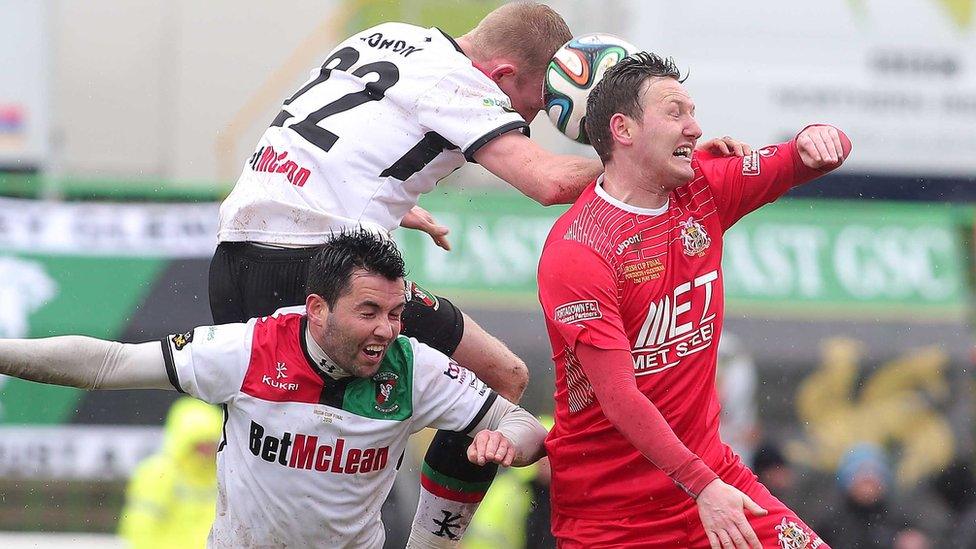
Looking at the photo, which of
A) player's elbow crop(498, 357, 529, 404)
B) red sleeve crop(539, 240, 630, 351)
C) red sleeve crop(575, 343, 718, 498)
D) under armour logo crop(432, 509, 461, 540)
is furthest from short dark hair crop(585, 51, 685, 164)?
under armour logo crop(432, 509, 461, 540)

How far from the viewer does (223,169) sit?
42.8 ft

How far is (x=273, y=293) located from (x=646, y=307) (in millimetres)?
1359

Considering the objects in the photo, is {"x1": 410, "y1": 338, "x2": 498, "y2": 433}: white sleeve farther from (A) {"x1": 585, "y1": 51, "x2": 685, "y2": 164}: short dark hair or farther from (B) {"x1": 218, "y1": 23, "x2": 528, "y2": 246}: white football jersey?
(A) {"x1": 585, "y1": 51, "x2": 685, "y2": 164}: short dark hair

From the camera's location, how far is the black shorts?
199 inches

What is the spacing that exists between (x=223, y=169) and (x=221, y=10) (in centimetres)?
167

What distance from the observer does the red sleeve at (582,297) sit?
4449 millimetres

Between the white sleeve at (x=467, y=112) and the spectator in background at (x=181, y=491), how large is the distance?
4142 mm

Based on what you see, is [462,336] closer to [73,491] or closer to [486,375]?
[486,375]

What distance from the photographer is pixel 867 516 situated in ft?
33.2

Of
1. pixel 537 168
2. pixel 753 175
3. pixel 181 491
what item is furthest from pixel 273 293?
pixel 181 491

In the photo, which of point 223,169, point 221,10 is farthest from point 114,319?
point 221,10

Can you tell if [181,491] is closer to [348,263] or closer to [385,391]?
[385,391]

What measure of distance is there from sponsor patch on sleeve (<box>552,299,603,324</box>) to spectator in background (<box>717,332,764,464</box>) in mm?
6141

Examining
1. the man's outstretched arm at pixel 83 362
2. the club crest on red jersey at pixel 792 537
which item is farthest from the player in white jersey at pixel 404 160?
the club crest on red jersey at pixel 792 537
